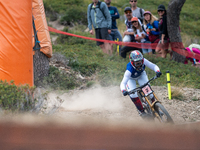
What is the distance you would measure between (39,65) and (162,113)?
4.52 meters

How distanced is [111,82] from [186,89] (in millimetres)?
2380

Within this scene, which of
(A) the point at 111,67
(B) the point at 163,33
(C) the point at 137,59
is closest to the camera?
(C) the point at 137,59

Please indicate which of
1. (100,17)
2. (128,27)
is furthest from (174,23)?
(100,17)

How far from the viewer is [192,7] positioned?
89.8 ft

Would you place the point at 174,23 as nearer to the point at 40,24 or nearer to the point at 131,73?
the point at 40,24

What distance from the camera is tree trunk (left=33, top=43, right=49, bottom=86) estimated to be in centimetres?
856

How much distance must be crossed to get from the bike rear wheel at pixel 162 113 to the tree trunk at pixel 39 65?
4.19 meters

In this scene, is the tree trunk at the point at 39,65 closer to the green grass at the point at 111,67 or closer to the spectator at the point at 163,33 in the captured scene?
the green grass at the point at 111,67

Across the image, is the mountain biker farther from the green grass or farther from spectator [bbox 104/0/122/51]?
spectator [bbox 104/0/122/51]

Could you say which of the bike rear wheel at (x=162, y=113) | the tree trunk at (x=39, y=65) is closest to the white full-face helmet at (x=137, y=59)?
the bike rear wheel at (x=162, y=113)

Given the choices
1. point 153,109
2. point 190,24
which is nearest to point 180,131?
point 153,109

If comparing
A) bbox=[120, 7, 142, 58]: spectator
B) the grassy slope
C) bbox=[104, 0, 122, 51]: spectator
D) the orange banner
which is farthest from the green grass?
the orange banner

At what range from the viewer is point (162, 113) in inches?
217

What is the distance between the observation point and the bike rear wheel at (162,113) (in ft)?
17.4
